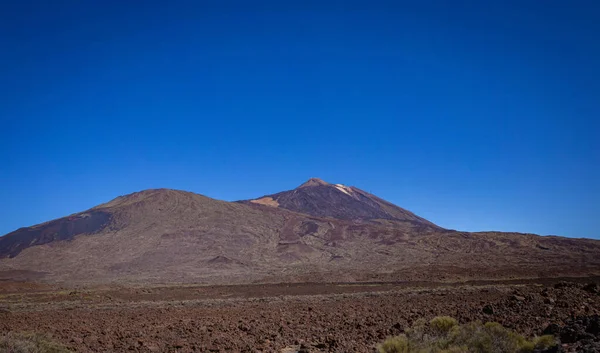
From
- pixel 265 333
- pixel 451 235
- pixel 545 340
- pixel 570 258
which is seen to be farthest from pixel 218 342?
pixel 451 235

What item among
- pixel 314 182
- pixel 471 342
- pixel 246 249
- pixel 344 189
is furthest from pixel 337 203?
pixel 471 342

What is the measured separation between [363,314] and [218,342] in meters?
7.97

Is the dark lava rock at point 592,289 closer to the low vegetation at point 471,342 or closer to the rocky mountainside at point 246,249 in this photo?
the low vegetation at point 471,342

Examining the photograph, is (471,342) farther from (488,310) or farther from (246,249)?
(246,249)

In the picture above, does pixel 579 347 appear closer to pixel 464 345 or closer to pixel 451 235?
pixel 464 345

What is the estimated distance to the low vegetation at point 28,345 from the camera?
1105 cm

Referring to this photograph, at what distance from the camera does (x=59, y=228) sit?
97312 millimetres

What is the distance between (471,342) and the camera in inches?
410

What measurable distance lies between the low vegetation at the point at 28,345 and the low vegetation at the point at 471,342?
9322 mm

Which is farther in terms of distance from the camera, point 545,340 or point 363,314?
point 363,314

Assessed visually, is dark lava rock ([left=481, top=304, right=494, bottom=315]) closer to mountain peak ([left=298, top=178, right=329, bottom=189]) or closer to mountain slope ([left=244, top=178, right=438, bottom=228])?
mountain slope ([left=244, top=178, right=438, bottom=228])

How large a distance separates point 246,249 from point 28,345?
75.5 m

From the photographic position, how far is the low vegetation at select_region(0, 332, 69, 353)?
1105cm

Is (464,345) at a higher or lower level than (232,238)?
lower
